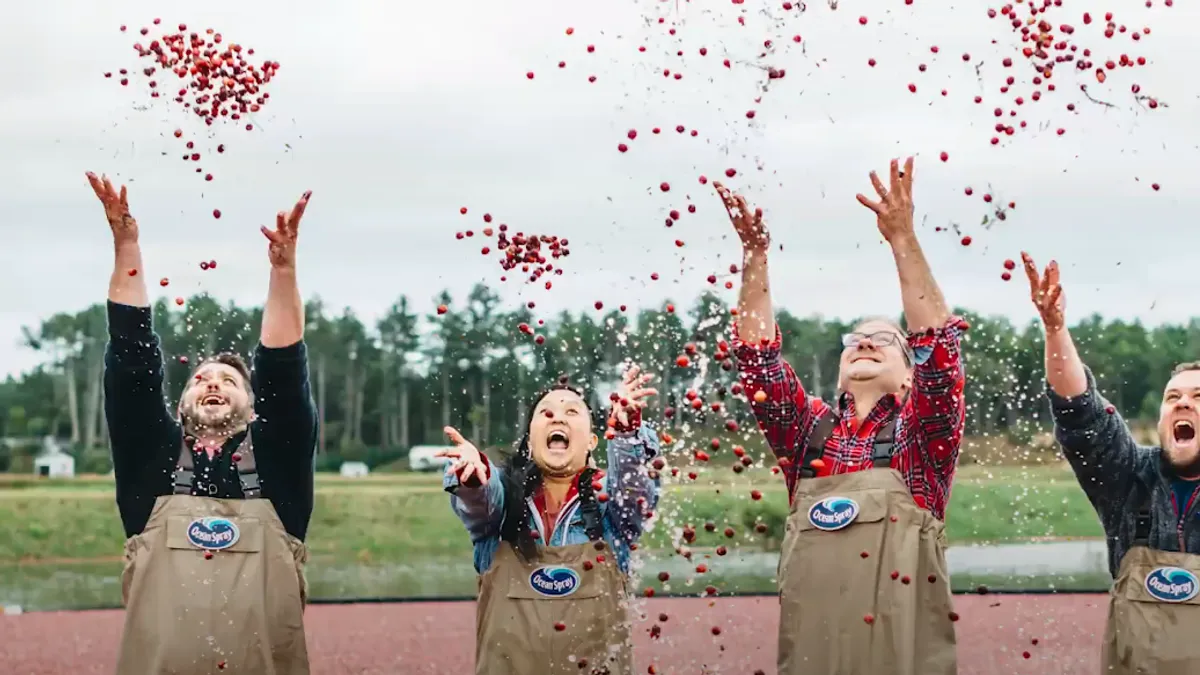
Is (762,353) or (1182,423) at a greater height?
(762,353)

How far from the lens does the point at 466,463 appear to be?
6.39 meters

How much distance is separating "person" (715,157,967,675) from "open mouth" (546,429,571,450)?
0.88m

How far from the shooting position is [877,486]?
618 centimetres

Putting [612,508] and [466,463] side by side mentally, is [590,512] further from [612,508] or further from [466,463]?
[466,463]

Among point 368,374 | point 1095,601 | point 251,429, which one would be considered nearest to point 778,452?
point 251,429

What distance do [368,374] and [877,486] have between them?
23304 mm

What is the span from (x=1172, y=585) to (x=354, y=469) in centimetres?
2418

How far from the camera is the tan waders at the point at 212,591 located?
21.8 ft

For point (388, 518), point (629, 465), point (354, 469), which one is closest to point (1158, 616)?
point (629, 465)

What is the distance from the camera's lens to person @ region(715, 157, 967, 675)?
6.04 meters

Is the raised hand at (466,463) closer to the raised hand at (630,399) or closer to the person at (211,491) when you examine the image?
the raised hand at (630,399)

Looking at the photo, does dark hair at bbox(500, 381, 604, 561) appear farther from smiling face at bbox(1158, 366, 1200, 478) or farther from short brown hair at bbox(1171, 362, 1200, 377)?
short brown hair at bbox(1171, 362, 1200, 377)

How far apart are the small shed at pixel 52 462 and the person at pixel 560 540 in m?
24.4

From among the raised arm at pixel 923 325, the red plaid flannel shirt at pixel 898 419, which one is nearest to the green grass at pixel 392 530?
the red plaid flannel shirt at pixel 898 419
